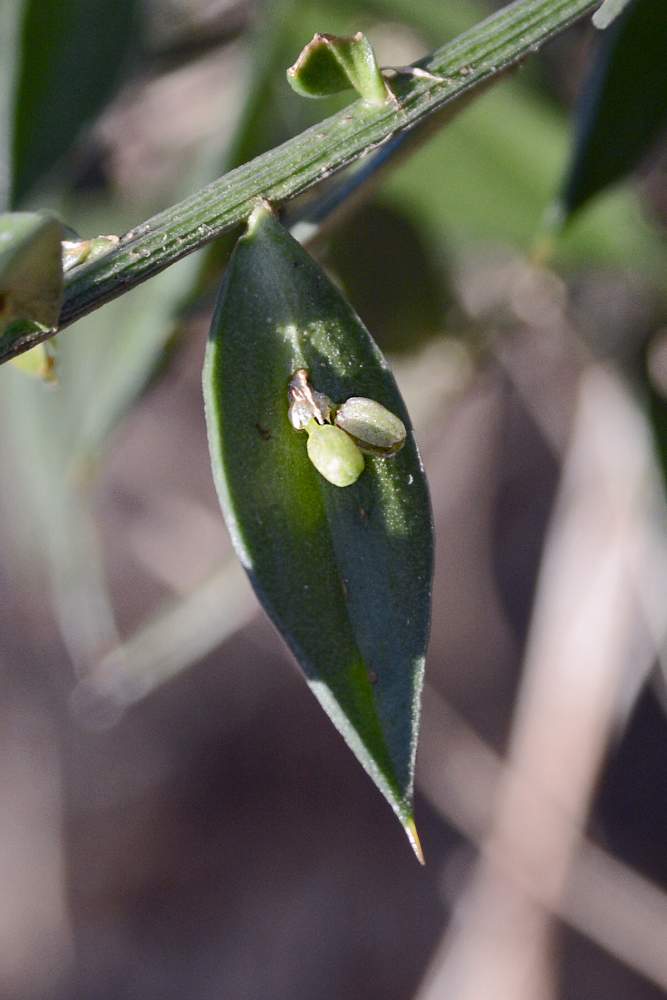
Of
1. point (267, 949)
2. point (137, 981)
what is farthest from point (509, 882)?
point (137, 981)

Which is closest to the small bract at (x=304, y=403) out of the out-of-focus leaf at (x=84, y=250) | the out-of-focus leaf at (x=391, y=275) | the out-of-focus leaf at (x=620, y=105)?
the out-of-focus leaf at (x=84, y=250)

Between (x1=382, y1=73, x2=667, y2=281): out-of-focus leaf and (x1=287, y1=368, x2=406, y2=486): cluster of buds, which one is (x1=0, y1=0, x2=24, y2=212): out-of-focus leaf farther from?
(x1=287, y1=368, x2=406, y2=486): cluster of buds

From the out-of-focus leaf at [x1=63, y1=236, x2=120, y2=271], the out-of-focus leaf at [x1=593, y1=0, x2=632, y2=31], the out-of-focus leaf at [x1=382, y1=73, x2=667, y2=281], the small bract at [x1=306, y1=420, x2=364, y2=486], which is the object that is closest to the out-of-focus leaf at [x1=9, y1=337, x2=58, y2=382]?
the out-of-focus leaf at [x1=63, y1=236, x2=120, y2=271]

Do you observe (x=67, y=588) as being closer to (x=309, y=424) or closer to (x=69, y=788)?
(x=309, y=424)

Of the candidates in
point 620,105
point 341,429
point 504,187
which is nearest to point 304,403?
point 341,429

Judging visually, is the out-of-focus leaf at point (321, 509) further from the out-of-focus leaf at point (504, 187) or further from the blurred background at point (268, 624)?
the out-of-focus leaf at point (504, 187)

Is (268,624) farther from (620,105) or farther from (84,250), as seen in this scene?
(84,250)
